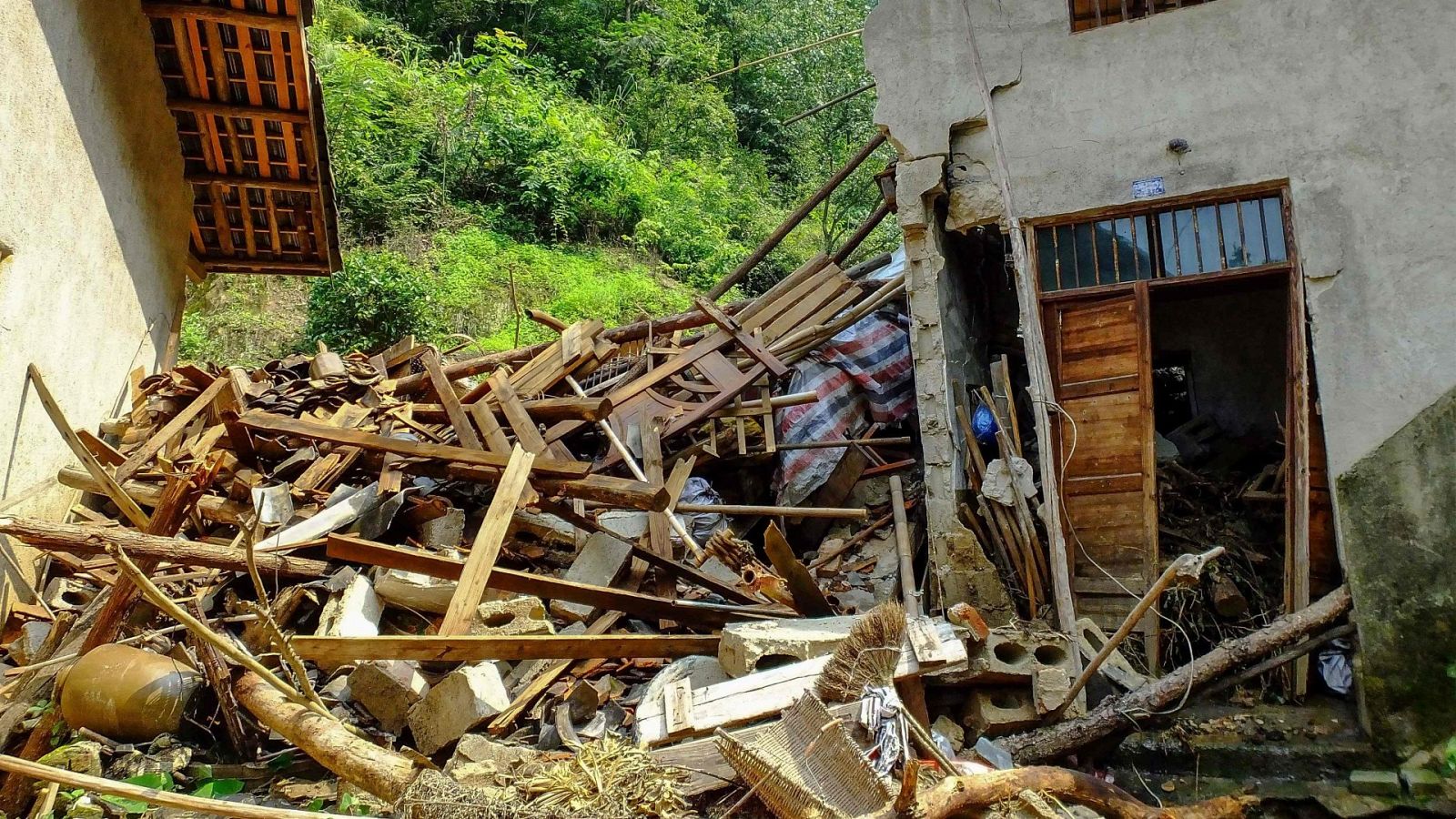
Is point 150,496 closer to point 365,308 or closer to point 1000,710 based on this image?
point 365,308

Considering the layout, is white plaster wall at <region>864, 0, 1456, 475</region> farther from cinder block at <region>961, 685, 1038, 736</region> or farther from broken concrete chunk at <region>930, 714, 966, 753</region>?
broken concrete chunk at <region>930, 714, 966, 753</region>

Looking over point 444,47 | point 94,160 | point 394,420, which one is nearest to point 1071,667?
point 394,420

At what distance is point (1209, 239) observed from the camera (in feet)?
21.6

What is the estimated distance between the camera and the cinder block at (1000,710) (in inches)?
215

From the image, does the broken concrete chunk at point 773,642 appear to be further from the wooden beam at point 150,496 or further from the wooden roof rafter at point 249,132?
the wooden roof rafter at point 249,132

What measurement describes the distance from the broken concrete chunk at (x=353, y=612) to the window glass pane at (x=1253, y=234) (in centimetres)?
667

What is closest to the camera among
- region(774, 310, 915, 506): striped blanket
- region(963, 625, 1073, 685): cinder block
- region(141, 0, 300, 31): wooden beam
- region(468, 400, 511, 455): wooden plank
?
region(963, 625, 1073, 685): cinder block

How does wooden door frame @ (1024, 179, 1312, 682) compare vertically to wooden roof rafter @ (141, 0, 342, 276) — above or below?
below

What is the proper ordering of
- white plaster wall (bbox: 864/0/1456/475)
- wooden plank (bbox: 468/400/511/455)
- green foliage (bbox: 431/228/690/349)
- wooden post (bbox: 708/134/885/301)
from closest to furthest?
1. white plaster wall (bbox: 864/0/1456/475)
2. wooden plank (bbox: 468/400/511/455)
3. wooden post (bbox: 708/134/885/301)
4. green foliage (bbox: 431/228/690/349)

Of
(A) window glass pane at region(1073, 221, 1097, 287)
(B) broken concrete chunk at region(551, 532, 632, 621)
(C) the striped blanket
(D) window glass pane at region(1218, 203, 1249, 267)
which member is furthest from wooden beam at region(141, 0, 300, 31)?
(D) window glass pane at region(1218, 203, 1249, 267)

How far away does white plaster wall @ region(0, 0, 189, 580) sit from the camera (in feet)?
21.5

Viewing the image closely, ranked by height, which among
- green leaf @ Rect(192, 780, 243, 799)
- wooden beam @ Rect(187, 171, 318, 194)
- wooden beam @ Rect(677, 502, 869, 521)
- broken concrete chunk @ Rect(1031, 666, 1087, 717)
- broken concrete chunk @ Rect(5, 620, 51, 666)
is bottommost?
broken concrete chunk @ Rect(1031, 666, 1087, 717)

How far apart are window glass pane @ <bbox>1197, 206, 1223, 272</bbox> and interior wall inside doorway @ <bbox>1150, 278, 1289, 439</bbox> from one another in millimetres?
3159

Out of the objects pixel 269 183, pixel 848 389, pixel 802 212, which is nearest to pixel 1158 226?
pixel 848 389
